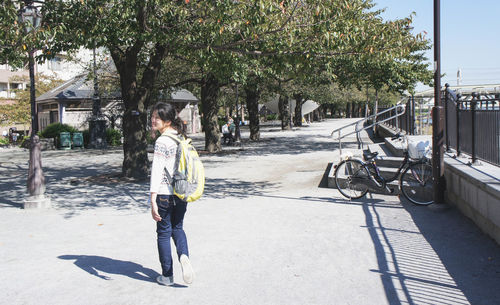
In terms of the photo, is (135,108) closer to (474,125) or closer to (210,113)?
(474,125)

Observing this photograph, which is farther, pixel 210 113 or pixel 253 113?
pixel 253 113

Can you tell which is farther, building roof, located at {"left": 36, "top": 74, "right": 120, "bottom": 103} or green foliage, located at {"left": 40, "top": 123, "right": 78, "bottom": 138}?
building roof, located at {"left": 36, "top": 74, "right": 120, "bottom": 103}

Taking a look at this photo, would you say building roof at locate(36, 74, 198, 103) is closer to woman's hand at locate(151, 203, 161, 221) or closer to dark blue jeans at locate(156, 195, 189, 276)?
dark blue jeans at locate(156, 195, 189, 276)

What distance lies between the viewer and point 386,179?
9562mm

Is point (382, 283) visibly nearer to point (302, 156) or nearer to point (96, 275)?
point (96, 275)

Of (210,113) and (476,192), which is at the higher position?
(210,113)

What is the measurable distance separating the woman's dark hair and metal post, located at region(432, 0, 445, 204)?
5.23 meters

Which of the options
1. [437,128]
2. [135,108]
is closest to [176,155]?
[437,128]

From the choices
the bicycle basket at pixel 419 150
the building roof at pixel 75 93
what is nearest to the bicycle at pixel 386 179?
the bicycle basket at pixel 419 150

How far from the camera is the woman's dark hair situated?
186 inches

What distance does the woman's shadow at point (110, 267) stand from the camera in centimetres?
517

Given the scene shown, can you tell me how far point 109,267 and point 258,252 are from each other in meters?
Answer: 1.74

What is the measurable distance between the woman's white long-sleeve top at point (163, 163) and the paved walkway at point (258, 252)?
989mm

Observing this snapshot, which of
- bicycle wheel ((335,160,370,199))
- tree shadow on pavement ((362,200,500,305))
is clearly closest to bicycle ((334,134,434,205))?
bicycle wheel ((335,160,370,199))
